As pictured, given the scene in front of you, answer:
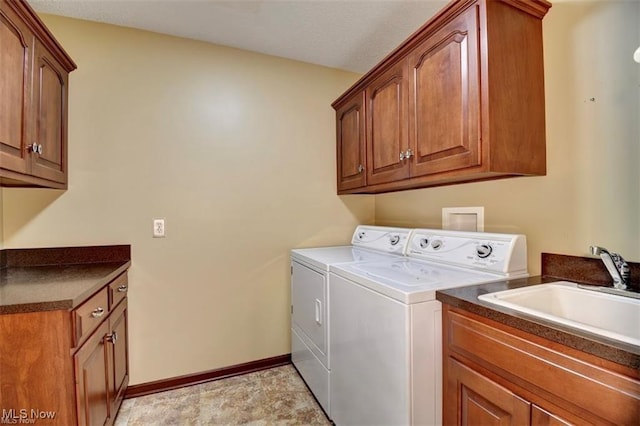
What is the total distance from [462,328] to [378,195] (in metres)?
1.68

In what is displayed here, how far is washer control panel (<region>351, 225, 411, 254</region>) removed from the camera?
76.5 inches

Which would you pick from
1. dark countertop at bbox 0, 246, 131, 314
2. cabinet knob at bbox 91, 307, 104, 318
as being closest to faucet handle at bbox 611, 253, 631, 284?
dark countertop at bbox 0, 246, 131, 314

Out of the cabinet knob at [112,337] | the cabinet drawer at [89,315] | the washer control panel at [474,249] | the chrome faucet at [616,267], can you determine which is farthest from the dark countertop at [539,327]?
the cabinet knob at [112,337]

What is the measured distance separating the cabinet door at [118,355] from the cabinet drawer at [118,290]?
0.05 meters

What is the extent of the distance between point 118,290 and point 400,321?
61.8 inches

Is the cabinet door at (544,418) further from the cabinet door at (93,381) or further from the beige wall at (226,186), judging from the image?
the cabinet door at (93,381)

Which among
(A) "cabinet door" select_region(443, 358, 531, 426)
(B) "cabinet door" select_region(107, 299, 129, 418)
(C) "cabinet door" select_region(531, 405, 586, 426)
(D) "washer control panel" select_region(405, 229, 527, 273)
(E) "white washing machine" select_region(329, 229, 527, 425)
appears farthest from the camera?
(B) "cabinet door" select_region(107, 299, 129, 418)

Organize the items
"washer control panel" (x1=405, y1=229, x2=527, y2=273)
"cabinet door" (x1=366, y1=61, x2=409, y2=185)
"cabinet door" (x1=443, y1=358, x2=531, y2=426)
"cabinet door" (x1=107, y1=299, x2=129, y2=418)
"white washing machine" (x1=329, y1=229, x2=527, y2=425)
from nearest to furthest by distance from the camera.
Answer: "cabinet door" (x1=443, y1=358, x2=531, y2=426)
"white washing machine" (x1=329, y1=229, x2=527, y2=425)
"washer control panel" (x1=405, y1=229, x2=527, y2=273)
"cabinet door" (x1=107, y1=299, x2=129, y2=418)
"cabinet door" (x1=366, y1=61, x2=409, y2=185)

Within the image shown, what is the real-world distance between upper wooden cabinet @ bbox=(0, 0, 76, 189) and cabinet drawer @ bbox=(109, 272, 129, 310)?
0.63 meters

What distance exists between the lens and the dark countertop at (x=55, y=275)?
1.07 metres

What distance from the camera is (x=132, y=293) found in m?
1.95

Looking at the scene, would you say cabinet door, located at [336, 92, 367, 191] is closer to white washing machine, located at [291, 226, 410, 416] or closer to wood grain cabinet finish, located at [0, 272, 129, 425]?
white washing machine, located at [291, 226, 410, 416]

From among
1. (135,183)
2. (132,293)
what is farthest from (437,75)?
(132,293)

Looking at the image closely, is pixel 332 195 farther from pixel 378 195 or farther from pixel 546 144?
pixel 546 144
